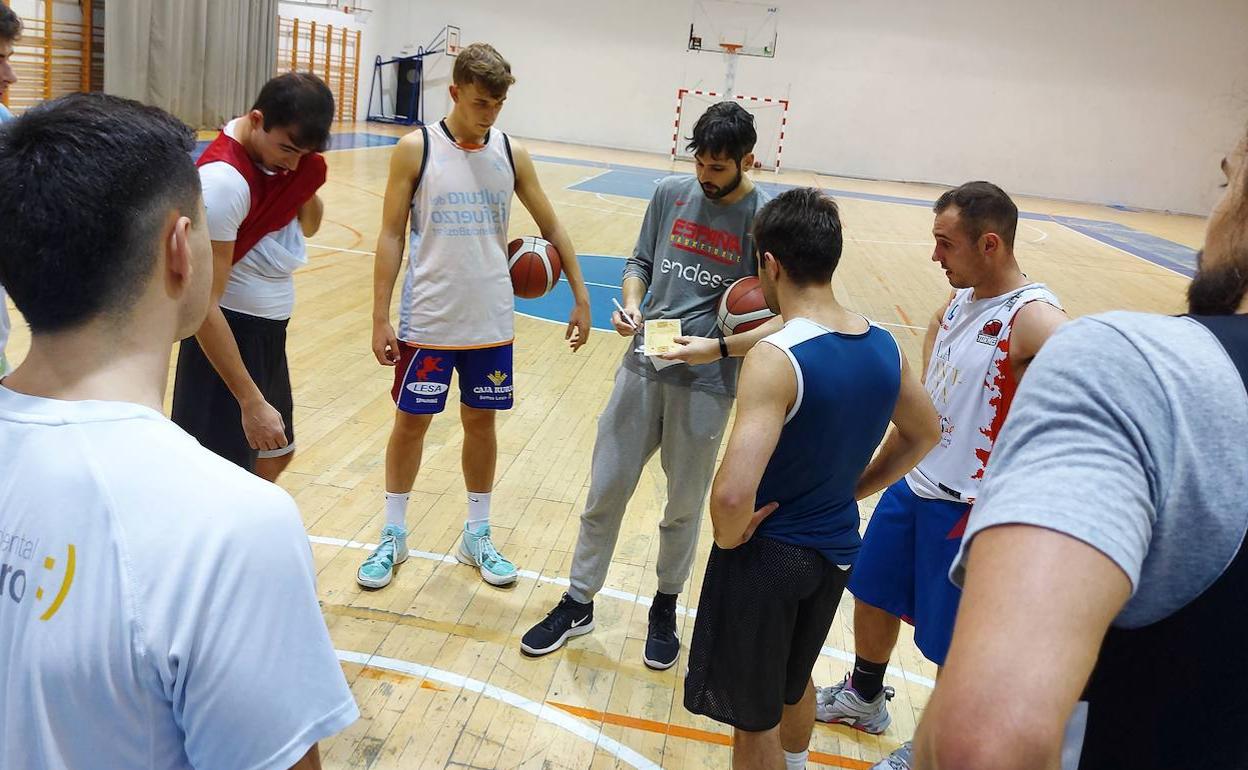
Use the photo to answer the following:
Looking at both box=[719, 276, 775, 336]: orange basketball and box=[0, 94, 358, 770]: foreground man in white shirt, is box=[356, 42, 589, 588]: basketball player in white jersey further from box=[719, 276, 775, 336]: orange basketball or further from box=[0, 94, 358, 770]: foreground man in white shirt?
box=[0, 94, 358, 770]: foreground man in white shirt

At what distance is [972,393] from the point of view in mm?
2748

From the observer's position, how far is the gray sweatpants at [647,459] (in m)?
3.28

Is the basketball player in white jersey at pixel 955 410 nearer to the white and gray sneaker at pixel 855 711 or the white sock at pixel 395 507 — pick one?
the white and gray sneaker at pixel 855 711

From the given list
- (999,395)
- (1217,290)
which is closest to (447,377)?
(999,395)

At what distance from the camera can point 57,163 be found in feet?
3.29

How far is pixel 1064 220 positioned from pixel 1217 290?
20863mm

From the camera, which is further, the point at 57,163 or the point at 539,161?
the point at 539,161

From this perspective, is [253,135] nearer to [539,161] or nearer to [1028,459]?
[1028,459]

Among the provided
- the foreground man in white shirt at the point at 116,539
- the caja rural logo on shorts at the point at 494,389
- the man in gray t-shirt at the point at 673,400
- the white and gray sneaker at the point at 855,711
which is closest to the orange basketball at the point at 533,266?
the caja rural logo on shorts at the point at 494,389

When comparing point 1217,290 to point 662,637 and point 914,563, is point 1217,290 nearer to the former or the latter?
point 914,563

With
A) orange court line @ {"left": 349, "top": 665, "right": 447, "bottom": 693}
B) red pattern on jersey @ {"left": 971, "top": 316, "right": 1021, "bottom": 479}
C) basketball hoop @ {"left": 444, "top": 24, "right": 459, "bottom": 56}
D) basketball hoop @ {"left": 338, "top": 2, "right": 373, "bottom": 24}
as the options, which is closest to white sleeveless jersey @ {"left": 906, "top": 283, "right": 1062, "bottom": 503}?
red pattern on jersey @ {"left": 971, "top": 316, "right": 1021, "bottom": 479}

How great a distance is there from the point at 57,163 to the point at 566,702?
248 cm

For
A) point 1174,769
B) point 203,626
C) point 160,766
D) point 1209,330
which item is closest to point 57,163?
point 203,626

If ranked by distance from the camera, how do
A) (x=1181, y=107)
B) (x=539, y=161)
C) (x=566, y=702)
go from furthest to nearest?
(x=1181, y=107) < (x=539, y=161) < (x=566, y=702)
